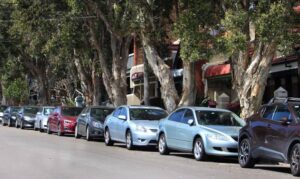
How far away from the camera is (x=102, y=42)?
31438 millimetres

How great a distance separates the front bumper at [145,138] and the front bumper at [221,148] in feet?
13.0

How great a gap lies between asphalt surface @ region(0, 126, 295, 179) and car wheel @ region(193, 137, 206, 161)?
0.63 ft

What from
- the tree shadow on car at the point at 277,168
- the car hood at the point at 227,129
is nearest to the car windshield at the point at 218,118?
the car hood at the point at 227,129

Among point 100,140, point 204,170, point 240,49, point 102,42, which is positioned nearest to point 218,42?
point 240,49

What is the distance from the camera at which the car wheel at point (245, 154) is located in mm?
14562

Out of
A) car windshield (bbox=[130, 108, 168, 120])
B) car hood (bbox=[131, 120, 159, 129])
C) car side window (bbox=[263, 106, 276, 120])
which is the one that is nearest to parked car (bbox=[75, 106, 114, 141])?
car windshield (bbox=[130, 108, 168, 120])

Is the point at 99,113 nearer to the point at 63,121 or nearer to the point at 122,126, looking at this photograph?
the point at 63,121

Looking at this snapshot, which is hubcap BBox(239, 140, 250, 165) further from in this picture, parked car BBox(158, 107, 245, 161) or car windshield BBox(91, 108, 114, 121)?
car windshield BBox(91, 108, 114, 121)

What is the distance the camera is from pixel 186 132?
56.4ft

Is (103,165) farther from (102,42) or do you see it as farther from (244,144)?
(102,42)

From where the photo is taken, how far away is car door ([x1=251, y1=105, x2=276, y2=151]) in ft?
45.8

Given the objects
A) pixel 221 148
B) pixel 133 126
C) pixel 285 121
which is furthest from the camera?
pixel 133 126

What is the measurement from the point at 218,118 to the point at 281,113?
3.96m

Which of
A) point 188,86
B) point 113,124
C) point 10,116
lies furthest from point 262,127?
point 10,116
